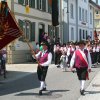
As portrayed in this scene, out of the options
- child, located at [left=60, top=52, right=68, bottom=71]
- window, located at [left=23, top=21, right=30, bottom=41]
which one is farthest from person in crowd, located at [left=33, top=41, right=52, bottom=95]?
window, located at [left=23, top=21, right=30, bottom=41]

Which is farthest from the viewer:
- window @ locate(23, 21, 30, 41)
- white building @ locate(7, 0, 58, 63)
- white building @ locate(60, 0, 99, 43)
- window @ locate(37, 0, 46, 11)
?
white building @ locate(60, 0, 99, 43)

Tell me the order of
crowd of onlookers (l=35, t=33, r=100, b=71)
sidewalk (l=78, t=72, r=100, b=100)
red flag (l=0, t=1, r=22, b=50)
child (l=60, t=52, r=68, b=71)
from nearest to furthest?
sidewalk (l=78, t=72, r=100, b=100), red flag (l=0, t=1, r=22, b=50), child (l=60, t=52, r=68, b=71), crowd of onlookers (l=35, t=33, r=100, b=71)

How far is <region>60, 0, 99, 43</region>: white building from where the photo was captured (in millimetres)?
44125

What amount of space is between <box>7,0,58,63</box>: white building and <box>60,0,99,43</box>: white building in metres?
5.94

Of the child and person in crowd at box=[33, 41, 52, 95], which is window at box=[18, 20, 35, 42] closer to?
the child

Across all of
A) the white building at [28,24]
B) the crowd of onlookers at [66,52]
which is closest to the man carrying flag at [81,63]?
the crowd of onlookers at [66,52]

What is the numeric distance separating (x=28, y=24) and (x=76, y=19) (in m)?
18.5

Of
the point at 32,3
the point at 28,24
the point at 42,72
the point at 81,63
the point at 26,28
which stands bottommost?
the point at 42,72

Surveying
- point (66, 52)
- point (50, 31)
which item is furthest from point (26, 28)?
point (66, 52)

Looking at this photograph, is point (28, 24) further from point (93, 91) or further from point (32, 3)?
point (93, 91)

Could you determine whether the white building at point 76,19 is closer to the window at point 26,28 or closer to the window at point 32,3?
the window at point 32,3

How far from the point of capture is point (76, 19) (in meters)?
49.5

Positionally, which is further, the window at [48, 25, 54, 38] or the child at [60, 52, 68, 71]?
the window at [48, 25, 54, 38]

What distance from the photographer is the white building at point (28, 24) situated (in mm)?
28578
